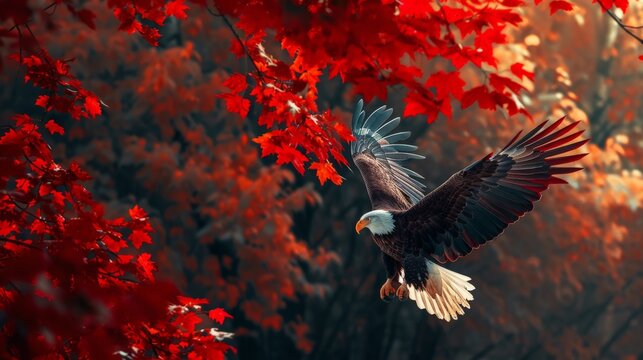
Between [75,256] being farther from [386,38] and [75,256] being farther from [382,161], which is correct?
[382,161]

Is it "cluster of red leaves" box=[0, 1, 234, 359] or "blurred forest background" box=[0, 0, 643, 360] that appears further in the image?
"blurred forest background" box=[0, 0, 643, 360]

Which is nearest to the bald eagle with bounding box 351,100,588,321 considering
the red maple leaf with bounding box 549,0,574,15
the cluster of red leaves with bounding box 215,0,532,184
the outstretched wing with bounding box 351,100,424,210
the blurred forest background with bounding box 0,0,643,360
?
the outstretched wing with bounding box 351,100,424,210

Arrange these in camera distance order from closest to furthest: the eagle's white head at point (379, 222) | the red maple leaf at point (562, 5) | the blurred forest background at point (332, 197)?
the red maple leaf at point (562, 5) → the eagle's white head at point (379, 222) → the blurred forest background at point (332, 197)

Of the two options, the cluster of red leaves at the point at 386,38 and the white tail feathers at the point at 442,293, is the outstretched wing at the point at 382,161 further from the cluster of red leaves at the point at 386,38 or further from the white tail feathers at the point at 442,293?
the cluster of red leaves at the point at 386,38

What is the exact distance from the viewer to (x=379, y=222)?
4.24 meters

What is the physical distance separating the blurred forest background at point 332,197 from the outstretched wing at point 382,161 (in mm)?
2247

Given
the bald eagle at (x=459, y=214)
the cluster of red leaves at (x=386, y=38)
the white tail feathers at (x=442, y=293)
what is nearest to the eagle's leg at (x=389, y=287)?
the bald eagle at (x=459, y=214)

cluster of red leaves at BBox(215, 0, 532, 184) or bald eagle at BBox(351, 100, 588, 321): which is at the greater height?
cluster of red leaves at BBox(215, 0, 532, 184)

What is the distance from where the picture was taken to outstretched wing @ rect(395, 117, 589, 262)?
159 inches

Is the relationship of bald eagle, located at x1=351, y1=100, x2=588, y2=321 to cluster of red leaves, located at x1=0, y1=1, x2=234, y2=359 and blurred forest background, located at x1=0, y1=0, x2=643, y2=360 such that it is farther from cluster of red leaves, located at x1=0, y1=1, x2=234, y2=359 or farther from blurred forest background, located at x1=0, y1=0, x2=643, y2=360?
blurred forest background, located at x1=0, y1=0, x2=643, y2=360

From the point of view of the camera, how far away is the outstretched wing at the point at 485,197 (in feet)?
13.2

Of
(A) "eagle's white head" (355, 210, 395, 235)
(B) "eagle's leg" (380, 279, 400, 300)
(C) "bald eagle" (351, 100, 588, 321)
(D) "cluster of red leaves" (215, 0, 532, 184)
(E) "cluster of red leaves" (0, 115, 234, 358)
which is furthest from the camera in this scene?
(B) "eagle's leg" (380, 279, 400, 300)

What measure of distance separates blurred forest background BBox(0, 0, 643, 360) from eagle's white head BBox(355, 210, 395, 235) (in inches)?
149

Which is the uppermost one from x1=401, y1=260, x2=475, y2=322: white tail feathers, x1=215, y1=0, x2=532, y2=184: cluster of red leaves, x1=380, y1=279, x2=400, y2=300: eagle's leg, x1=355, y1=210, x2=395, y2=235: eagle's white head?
x1=215, y1=0, x2=532, y2=184: cluster of red leaves
